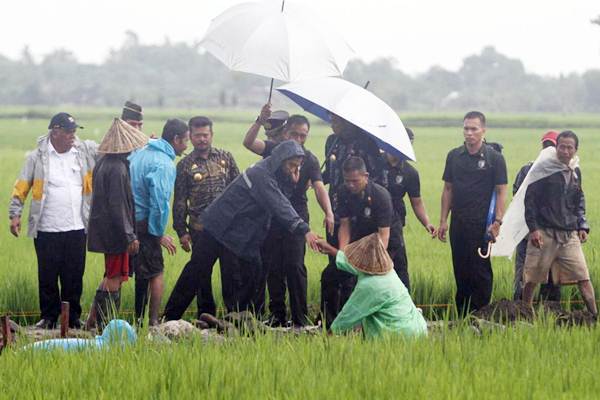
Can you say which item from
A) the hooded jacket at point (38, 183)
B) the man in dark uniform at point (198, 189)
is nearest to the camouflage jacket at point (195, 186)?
the man in dark uniform at point (198, 189)

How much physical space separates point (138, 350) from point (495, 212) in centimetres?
366

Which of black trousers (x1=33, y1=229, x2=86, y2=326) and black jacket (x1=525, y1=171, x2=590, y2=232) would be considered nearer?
black trousers (x1=33, y1=229, x2=86, y2=326)

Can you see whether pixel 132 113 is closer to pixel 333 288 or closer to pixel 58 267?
pixel 58 267

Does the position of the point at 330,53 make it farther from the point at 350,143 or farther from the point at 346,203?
the point at 346,203

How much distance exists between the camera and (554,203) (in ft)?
29.0

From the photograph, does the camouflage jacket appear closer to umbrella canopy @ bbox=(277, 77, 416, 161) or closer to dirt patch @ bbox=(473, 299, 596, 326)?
umbrella canopy @ bbox=(277, 77, 416, 161)

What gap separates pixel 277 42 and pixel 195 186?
1.17m

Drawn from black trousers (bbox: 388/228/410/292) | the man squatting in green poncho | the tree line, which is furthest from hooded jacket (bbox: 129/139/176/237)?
the tree line

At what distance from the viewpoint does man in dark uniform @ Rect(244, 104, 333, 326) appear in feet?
27.6

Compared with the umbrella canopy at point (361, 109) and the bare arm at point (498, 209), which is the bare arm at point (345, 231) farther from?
the bare arm at point (498, 209)

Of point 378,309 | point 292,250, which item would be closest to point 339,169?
point 292,250

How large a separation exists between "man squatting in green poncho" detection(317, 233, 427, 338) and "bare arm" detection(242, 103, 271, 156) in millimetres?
1978

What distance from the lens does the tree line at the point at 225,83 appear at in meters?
120

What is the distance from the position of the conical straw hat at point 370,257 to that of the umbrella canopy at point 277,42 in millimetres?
2059
